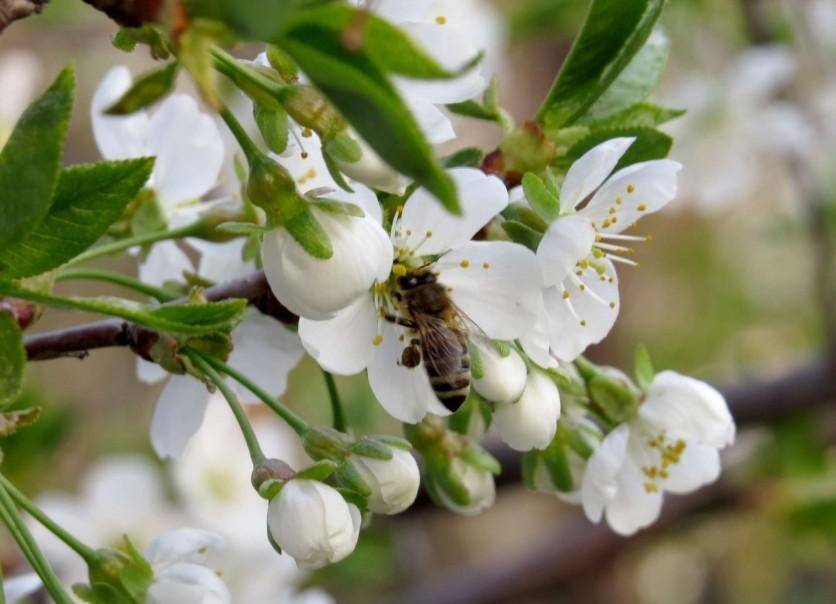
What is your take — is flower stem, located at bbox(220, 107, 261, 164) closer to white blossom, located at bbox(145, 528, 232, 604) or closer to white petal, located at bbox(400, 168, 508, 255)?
white petal, located at bbox(400, 168, 508, 255)

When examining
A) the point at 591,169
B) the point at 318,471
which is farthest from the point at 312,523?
the point at 591,169

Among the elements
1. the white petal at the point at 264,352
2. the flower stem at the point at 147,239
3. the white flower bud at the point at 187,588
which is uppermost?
the flower stem at the point at 147,239

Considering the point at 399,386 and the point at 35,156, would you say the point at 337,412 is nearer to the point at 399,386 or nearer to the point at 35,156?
the point at 399,386

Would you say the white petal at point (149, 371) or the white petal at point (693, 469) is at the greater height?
the white petal at point (149, 371)

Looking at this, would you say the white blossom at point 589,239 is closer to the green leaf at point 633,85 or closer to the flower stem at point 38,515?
the green leaf at point 633,85

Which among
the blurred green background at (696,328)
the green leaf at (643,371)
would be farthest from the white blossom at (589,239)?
the blurred green background at (696,328)

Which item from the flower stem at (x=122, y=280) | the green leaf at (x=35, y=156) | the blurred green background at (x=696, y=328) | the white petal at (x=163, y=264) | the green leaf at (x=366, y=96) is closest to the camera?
the green leaf at (x=366, y=96)

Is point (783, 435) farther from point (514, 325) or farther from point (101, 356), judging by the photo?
point (101, 356)

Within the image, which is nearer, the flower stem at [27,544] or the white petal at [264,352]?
the flower stem at [27,544]
